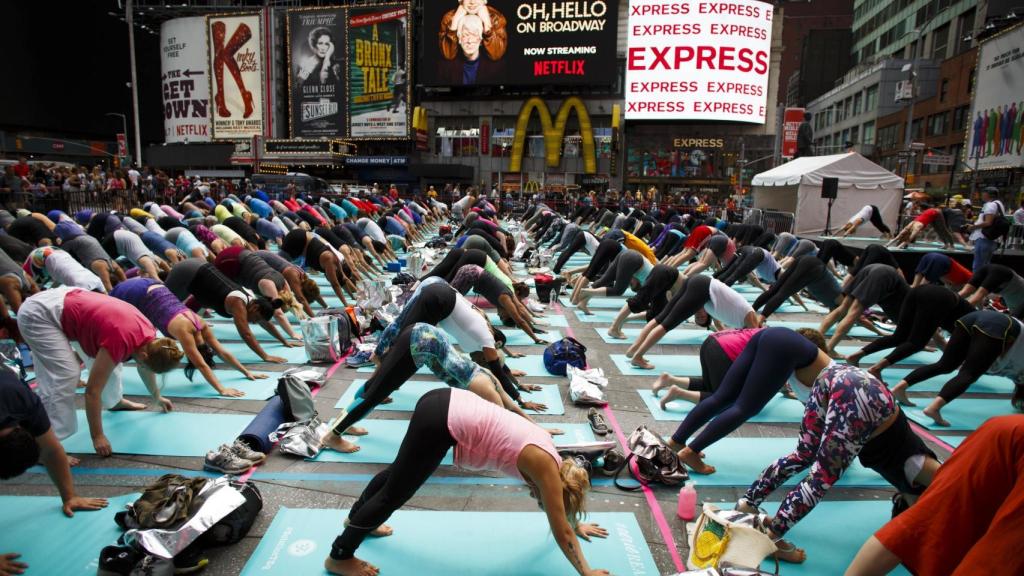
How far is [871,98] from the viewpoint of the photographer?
153 feet

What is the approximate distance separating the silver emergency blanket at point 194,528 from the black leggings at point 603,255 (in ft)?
24.9

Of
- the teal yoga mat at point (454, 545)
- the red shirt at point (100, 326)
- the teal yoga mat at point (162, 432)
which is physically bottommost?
the teal yoga mat at point (454, 545)

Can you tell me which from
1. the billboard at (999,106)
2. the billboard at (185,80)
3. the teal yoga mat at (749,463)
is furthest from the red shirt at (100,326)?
the billboard at (185,80)

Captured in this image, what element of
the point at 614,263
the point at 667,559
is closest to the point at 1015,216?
the point at 614,263

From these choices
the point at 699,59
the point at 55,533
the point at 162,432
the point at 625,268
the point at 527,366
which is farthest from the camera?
the point at 699,59

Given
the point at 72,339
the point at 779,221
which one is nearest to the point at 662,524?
the point at 72,339

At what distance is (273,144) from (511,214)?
18.9 metres

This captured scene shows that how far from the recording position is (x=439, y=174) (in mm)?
39094

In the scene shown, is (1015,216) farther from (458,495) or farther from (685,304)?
(458,495)

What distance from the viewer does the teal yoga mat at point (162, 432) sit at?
473cm

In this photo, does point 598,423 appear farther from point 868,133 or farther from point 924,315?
point 868,133

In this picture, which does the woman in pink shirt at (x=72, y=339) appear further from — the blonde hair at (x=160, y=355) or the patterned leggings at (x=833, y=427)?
the patterned leggings at (x=833, y=427)

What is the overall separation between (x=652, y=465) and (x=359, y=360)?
12.9 ft

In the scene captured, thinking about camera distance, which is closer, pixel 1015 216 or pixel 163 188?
pixel 1015 216
